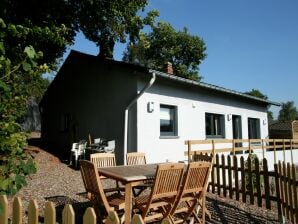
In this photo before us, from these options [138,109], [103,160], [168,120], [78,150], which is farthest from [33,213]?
[168,120]

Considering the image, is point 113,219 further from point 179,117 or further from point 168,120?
point 179,117

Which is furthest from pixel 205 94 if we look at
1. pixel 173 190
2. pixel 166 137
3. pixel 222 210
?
pixel 173 190

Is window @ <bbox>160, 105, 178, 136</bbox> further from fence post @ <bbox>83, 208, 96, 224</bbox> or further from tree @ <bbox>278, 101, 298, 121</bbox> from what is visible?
tree @ <bbox>278, 101, 298, 121</bbox>

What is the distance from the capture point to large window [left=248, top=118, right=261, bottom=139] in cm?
2021

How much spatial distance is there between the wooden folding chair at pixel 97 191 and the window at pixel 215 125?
37.7 feet

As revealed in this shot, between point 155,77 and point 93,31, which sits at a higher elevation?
point 93,31

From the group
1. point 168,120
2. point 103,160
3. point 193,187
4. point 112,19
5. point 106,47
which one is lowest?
point 193,187

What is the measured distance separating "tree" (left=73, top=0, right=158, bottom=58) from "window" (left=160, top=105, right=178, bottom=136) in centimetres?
442

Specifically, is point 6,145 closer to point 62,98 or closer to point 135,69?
point 135,69

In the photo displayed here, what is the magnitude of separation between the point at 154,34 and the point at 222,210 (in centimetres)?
4132

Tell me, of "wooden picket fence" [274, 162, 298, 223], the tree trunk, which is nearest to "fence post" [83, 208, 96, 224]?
"wooden picket fence" [274, 162, 298, 223]

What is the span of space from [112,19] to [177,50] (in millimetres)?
31397

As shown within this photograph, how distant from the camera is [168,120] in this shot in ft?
45.9

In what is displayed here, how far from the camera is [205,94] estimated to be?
15953 millimetres
